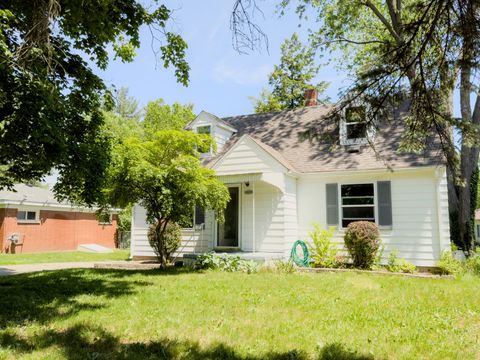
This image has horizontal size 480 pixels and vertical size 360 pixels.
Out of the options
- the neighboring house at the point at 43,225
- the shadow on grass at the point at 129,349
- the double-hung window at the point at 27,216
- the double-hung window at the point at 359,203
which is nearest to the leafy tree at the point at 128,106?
the neighboring house at the point at 43,225

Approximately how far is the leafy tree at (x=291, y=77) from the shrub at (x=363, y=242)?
20439mm

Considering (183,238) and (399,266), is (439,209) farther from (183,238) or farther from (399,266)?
(183,238)

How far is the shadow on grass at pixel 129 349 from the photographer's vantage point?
14.3ft

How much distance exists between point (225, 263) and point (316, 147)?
5857mm

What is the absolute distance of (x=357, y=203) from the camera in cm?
1279

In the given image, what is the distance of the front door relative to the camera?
14.3 meters

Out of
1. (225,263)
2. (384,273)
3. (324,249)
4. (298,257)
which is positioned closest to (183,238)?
(225,263)

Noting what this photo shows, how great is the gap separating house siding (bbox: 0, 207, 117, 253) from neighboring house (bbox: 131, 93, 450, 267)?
12.0 meters

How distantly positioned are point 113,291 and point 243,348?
14.5 ft

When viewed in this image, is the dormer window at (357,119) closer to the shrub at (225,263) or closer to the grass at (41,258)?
the shrub at (225,263)

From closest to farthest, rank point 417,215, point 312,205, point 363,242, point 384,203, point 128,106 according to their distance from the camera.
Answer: point 363,242 < point 417,215 < point 384,203 < point 312,205 < point 128,106

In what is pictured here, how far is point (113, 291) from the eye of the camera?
8.12m

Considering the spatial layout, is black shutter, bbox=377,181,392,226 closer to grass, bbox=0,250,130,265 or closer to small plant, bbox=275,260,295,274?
small plant, bbox=275,260,295,274

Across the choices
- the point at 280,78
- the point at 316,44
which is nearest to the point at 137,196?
the point at 316,44
